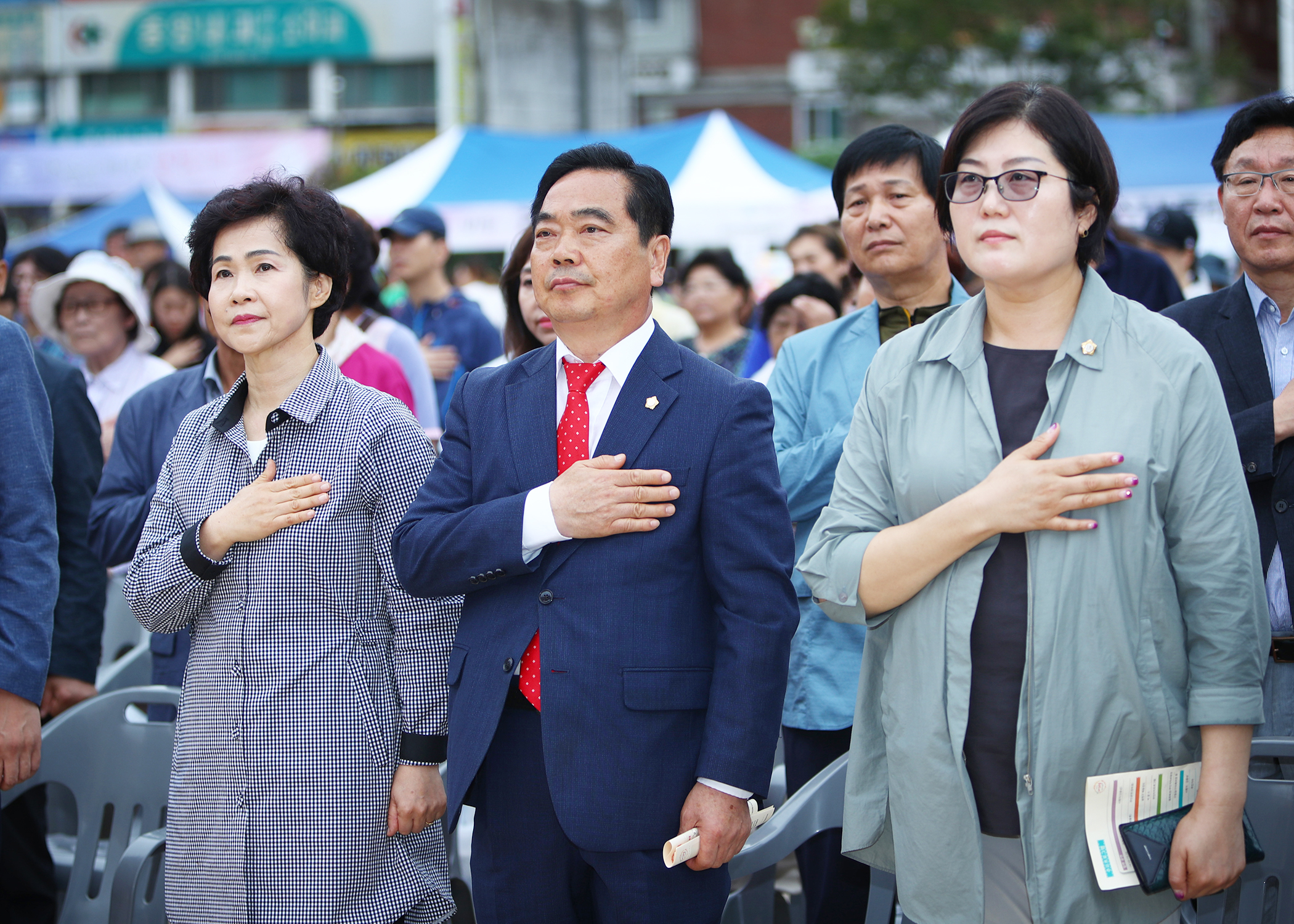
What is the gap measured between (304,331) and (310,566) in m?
0.53

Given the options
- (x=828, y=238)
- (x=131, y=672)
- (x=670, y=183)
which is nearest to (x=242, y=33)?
(x=670, y=183)

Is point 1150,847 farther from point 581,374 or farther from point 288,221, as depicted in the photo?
point 288,221

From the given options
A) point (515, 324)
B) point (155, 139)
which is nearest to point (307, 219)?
point (515, 324)

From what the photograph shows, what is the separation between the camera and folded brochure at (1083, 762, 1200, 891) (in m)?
1.75

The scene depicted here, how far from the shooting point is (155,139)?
1011 inches

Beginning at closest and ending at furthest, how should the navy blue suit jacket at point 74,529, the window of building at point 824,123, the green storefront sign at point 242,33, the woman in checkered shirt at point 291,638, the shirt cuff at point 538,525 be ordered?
1. the shirt cuff at point 538,525
2. the woman in checkered shirt at point 291,638
3. the navy blue suit jacket at point 74,529
4. the green storefront sign at point 242,33
5. the window of building at point 824,123

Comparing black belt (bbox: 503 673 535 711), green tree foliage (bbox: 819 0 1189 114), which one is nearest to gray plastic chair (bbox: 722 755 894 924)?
black belt (bbox: 503 673 535 711)

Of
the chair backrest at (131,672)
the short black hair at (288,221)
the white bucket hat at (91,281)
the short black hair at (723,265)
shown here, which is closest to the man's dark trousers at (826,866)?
the short black hair at (288,221)

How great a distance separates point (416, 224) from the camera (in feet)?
18.7

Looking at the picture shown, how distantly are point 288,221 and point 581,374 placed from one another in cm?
74

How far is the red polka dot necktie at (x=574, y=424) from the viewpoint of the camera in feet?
7.14

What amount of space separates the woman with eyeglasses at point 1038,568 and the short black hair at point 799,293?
2601 millimetres

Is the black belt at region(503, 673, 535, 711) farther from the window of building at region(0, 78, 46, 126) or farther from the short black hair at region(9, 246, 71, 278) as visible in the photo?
the window of building at region(0, 78, 46, 126)

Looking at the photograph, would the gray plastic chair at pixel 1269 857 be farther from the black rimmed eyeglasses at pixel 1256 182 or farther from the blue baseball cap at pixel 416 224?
the blue baseball cap at pixel 416 224
